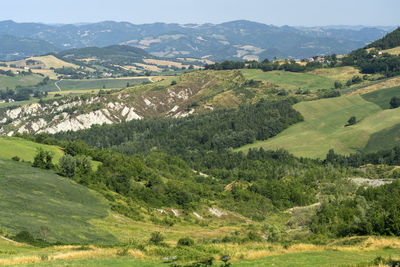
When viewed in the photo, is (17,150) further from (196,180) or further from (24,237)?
(24,237)

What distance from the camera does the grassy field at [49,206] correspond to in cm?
4462

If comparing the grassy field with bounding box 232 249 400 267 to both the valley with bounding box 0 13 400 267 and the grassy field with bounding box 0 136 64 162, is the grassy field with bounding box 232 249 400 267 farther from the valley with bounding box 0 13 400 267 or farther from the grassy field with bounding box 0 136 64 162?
the grassy field with bounding box 0 136 64 162

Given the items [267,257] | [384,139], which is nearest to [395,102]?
[384,139]

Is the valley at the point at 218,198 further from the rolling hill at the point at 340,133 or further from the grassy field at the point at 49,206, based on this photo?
the rolling hill at the point at 340,133

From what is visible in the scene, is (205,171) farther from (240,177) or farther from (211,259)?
(211,259)

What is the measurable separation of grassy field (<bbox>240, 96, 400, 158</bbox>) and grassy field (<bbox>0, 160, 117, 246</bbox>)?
107730 millimetres

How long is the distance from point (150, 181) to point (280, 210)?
100 feet

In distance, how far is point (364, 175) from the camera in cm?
12600

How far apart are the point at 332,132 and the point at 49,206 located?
474ft

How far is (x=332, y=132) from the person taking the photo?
177 m

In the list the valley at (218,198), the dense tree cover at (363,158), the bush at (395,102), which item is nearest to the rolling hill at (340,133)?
the valley at (218,198)

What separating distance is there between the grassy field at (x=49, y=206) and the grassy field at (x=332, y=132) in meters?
108

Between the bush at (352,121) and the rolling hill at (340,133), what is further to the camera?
the bush at (352,121)

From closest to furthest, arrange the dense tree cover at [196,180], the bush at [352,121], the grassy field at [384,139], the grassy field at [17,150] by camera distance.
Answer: the dense tree cover at [196,180], the grassy field at [17,150], the grassy field at [384,139], the bush at [352,121]
